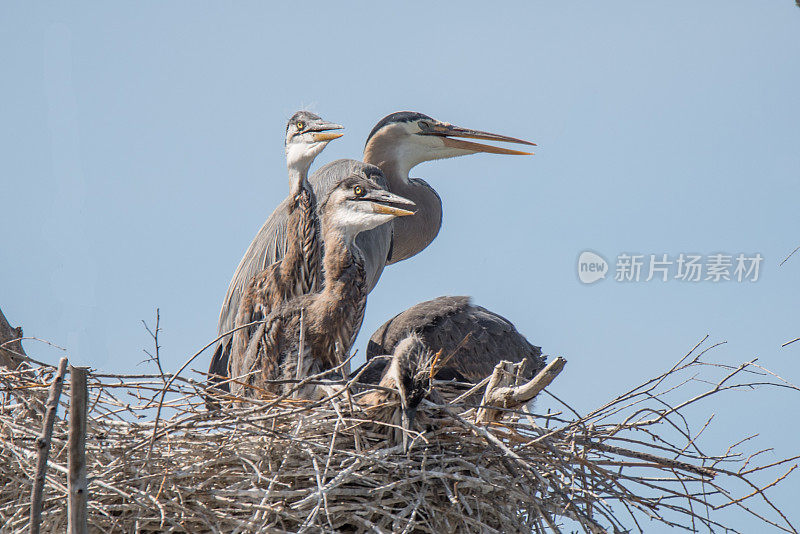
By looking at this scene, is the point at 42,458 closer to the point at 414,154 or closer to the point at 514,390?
the point at 514,390

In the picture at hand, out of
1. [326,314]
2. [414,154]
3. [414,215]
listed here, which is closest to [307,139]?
[326,314]

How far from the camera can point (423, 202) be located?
270 inches

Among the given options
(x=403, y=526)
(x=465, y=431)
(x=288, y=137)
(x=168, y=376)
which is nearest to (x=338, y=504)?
(x=403, y=526)

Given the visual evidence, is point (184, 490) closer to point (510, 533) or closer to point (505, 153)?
point (510, 533)

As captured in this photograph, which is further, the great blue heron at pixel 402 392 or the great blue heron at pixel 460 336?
the great blue heron at pixel 460 336

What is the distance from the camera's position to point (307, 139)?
4.86 meters

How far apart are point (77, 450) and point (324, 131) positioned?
3.00 m

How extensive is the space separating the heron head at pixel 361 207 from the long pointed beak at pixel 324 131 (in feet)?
1.81

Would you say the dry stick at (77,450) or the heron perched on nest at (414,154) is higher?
the heron perched on nest at (414,154)

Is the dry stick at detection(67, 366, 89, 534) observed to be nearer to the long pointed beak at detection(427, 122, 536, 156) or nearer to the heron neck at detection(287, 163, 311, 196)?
the heron neck at detection(287, 163, 311, 196)

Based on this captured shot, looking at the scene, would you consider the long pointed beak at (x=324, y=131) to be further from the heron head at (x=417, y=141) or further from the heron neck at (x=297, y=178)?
the heron head at (x=417, y=141)

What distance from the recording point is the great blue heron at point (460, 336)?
5039 millimetres

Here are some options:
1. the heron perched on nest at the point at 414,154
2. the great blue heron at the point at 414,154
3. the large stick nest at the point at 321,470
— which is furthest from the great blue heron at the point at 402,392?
the great blue heron at the point at 414,154

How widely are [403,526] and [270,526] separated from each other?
0.42m
